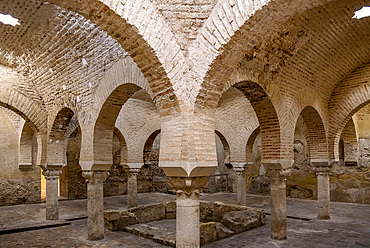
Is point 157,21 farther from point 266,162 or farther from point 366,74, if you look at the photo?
point 366,74

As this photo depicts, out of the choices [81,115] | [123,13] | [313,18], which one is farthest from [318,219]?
[123,13]

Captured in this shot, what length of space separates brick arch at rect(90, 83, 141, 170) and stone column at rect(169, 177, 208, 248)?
3152 mm

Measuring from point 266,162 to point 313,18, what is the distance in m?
3.16

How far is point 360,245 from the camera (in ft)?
21.8

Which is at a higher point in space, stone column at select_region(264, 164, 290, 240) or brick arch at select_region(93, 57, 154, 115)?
brick arch at select_region(93, 57, 154, 115)

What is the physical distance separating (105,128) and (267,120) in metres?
3.81

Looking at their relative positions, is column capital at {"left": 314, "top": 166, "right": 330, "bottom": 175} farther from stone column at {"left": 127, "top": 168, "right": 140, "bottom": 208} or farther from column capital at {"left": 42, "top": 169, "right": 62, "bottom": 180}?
column capital at {"left": 42, "top": 169, "right": 62, "bottom": 180}

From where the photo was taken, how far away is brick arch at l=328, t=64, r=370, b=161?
29.1 feet

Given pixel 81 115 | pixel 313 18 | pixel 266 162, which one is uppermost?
pixel 313 18

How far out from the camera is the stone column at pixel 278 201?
271 inches

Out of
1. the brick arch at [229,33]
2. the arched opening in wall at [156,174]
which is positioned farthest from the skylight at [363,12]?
the arched opening in wall at [156,174]

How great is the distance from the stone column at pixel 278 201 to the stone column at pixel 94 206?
3.98 meters

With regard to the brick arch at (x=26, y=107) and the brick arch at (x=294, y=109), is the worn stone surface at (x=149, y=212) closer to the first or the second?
the brick arch at (x=26, y=107)

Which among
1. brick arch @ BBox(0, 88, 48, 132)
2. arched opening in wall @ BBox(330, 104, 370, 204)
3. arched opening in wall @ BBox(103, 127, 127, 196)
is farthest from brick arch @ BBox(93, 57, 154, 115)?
arched opening in wall @ BBox(330, 104, 370, 204)
